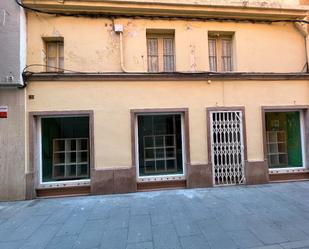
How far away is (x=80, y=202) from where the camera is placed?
20.1 feet

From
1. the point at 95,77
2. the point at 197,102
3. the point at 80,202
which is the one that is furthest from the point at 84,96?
the point at 197,102

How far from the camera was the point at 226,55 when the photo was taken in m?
7.65

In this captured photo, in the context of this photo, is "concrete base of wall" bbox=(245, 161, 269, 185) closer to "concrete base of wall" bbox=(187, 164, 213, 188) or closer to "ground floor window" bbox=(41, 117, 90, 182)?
"concrete base of wall" bbox=(187, 164, 213, 188)

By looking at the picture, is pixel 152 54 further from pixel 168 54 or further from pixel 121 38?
pixel 121 38

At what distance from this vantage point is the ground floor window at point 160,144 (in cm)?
734

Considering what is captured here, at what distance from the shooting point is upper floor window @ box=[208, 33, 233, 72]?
7.56 metres

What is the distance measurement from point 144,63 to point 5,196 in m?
5.29

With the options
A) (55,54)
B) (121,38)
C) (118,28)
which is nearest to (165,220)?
(121,38)

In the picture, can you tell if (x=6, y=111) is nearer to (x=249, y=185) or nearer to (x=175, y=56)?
(x=175, y=56)

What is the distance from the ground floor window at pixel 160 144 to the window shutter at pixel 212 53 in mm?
1910

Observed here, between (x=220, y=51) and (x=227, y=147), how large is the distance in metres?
3.06

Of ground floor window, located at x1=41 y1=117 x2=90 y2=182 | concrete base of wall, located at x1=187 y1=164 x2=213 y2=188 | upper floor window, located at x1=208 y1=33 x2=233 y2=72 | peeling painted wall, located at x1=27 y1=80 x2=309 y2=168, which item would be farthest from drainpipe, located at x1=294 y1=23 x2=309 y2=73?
ground floor window, located at x1=41 y1=117 x2=90 y2=182

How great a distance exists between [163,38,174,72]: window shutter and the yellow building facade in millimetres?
33

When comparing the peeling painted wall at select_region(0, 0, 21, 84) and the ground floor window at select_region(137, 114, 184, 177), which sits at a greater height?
the peeling painted wall at select_region(0, 0, 21, 84)
